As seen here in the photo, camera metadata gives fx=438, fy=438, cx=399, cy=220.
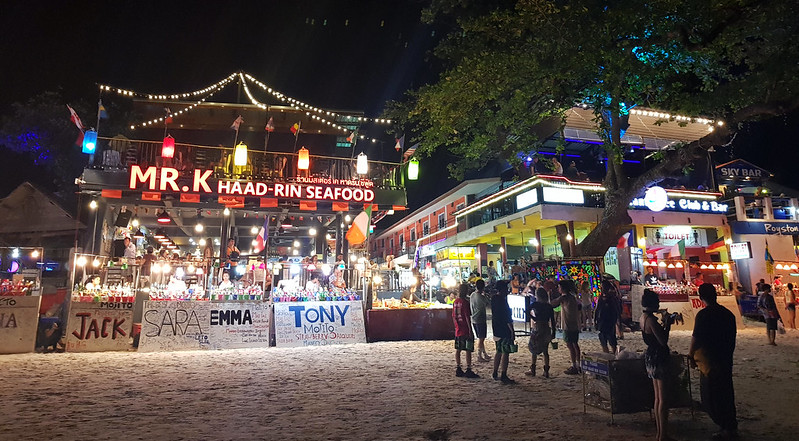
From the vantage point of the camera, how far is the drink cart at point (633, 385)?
540 cm

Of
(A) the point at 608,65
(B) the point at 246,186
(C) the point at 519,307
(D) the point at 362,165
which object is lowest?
(C) the point at 519,307

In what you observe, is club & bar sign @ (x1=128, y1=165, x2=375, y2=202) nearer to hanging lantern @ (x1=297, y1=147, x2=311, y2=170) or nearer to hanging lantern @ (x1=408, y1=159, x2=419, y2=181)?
hanging lantern @ (x1=297, y1=147, x2=311, y2=170)

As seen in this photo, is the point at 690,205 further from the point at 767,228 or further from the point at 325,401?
the point at 325,401

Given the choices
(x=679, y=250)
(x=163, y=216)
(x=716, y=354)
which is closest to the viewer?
(x=716, y=354)

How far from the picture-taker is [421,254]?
39.2 m

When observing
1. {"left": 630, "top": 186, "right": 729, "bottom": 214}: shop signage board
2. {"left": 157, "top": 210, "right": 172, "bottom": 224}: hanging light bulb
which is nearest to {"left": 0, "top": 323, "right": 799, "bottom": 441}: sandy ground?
{"left": 157, "top": 210, "right": 172, "bottom": 224}: hanging light bulb

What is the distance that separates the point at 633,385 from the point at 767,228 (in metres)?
28.0

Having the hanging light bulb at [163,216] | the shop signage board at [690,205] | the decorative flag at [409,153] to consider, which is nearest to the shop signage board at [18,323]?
the hanging light bulb at [163,216]

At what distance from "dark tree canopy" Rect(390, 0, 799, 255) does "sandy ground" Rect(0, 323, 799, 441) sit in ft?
21.6

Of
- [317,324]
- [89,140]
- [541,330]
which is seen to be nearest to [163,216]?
[89,140]

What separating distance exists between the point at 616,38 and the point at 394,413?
10.6 m

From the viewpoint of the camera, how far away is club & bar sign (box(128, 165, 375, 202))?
1424 centimetres

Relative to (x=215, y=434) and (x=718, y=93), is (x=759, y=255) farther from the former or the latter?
(x=215, y=434)

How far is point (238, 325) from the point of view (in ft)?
40.3
